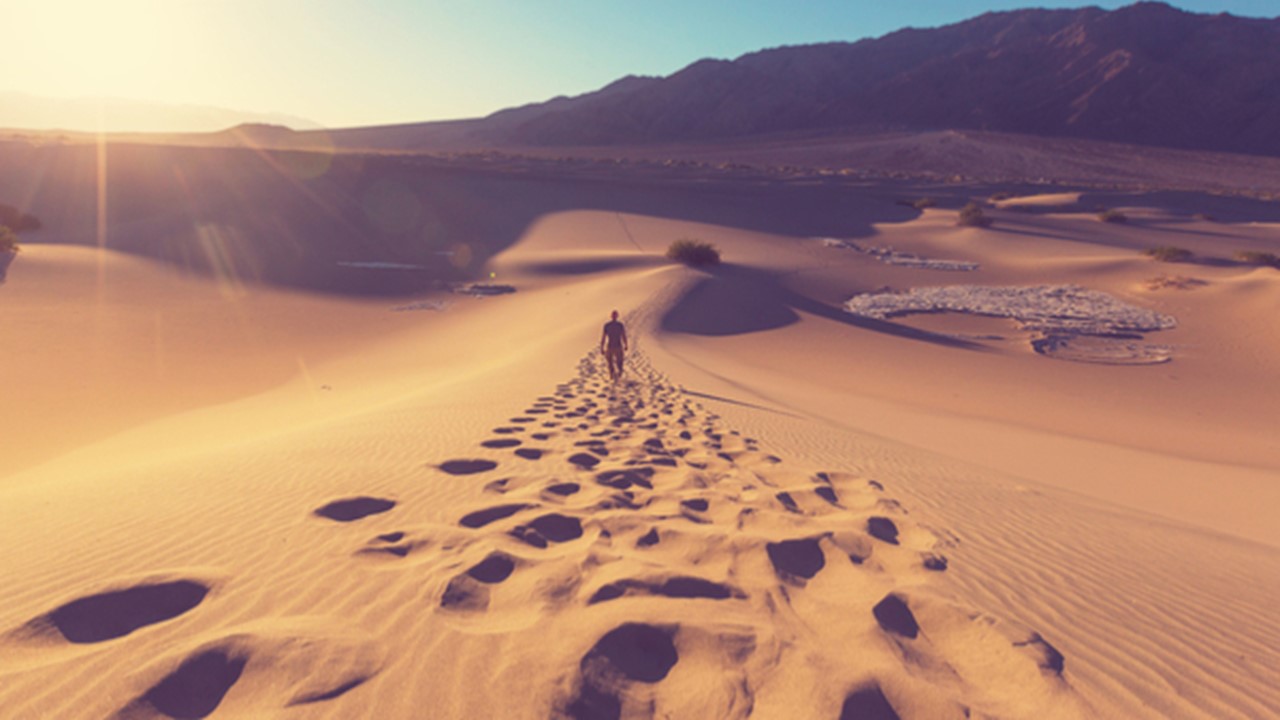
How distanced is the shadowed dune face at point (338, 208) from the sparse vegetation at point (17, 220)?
22.4 inches

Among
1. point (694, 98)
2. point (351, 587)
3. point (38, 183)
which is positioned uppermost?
point (694, 98)

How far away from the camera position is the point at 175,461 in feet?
19.0

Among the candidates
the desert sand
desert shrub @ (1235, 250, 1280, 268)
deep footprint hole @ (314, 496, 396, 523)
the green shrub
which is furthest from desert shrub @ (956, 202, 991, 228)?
the green shrub

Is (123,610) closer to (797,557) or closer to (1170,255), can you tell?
(797,557)

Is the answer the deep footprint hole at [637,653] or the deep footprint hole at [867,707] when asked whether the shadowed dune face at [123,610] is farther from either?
the deep footprint hole at [867,707]

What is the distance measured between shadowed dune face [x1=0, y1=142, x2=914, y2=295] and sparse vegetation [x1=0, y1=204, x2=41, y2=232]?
568 mm

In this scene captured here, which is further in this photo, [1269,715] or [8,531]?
[8,531]

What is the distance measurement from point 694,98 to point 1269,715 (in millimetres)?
120545

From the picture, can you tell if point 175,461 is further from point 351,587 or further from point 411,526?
point 351,587

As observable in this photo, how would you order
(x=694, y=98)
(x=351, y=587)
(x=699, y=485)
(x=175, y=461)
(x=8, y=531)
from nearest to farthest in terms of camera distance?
(x=351, y=587), (x=8, y=531), (x=699, y=485), (x=175, y=461), (x=694, y=98)

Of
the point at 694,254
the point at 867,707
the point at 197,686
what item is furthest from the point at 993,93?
the point at 197,686

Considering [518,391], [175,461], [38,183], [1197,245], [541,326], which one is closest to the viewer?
[175,461]

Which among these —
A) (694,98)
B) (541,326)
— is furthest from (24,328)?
(694,98)

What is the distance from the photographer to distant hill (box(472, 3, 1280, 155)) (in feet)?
274
